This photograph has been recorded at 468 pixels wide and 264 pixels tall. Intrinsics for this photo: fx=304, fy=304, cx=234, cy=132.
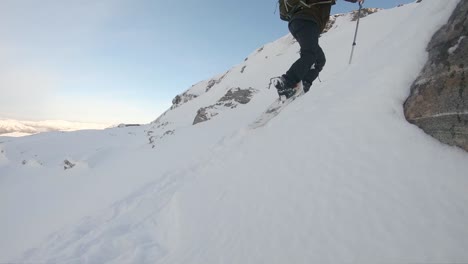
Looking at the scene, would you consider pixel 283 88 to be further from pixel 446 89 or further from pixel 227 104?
pixel 227 104

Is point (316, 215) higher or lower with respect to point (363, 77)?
lower

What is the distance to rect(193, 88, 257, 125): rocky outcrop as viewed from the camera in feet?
58.5

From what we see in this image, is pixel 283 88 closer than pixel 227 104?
Yes

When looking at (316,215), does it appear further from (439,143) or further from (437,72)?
(437,72)

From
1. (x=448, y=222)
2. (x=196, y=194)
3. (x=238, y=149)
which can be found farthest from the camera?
(x=238, y=149)

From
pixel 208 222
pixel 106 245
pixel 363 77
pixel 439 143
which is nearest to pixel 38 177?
pixel 106 245

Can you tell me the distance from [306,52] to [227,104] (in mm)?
14024

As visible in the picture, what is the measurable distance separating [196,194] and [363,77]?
3223mm

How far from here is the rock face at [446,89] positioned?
3055 millimetres

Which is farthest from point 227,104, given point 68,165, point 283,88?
point 283,88

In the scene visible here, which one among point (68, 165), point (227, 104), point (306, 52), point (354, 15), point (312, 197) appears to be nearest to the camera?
point (312, 197)

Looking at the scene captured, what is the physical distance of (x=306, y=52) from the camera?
5.49 metres

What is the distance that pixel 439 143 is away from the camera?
3.13m

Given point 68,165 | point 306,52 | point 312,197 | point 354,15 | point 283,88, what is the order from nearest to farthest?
point 312,197 < point 306,52 < point 283,88 < point 68,165 < point 354,15
